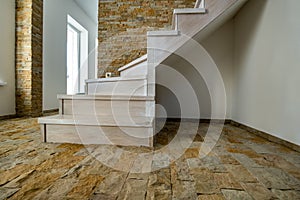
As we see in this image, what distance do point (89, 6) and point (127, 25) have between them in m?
2.27

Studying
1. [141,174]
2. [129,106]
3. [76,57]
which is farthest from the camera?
[76,57]

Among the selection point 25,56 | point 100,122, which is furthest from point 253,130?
point 25,56

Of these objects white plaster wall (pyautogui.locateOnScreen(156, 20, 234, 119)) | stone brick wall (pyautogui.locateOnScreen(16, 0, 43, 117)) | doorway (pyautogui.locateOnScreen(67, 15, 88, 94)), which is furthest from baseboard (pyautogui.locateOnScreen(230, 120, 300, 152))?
doorway (pyautogui.locateOnScreen(67, 15, 88, 94))

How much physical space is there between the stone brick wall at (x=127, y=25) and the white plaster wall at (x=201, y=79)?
0.89m

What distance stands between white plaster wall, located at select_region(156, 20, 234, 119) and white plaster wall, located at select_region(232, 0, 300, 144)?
182mm

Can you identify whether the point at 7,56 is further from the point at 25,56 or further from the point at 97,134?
the point at 97,134

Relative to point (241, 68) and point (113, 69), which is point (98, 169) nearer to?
point (241, 68)

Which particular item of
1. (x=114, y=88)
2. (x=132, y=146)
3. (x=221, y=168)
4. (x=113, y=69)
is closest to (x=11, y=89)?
(x=113, y=69)

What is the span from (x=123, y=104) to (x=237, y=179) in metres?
1.01

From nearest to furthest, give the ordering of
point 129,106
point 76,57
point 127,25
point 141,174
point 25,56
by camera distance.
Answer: point 141,174, point 129,106, point 25,56, point 127,25, point 76,57

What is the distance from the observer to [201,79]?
2693 millimetres

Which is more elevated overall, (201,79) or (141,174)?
(201,79)

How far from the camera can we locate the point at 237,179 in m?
0.85

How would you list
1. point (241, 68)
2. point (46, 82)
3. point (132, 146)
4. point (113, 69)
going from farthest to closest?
point (46, 82)
point (113, 69)
point (241, 68)
point (132, 146)
